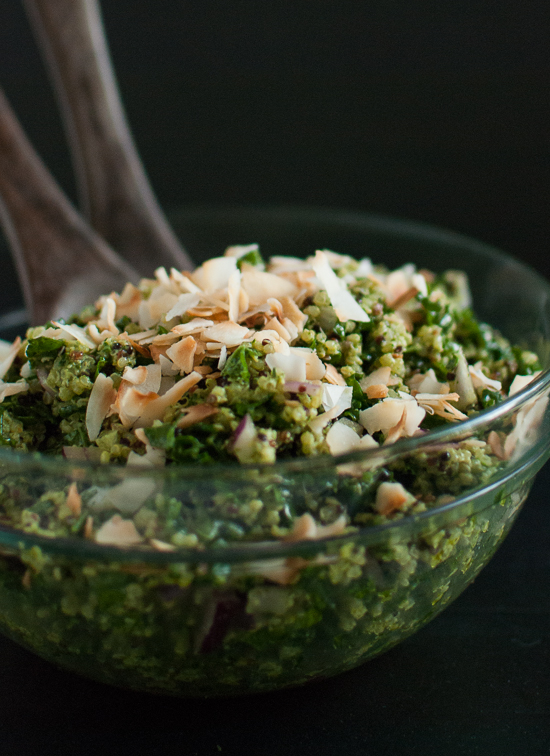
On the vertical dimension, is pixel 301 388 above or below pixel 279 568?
above

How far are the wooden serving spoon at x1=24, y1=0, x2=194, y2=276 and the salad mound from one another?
0.62 meters

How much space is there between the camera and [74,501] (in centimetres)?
82

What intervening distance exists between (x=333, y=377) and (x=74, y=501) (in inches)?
14.9

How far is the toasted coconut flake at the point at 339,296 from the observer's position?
112 cm

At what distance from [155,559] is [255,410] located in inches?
8.7

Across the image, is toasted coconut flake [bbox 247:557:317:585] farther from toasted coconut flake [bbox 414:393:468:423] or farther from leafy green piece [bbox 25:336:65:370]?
leafy green piece [bbox 25:336:65:370]

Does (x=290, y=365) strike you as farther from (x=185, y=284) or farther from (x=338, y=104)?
(x=338, y=104)

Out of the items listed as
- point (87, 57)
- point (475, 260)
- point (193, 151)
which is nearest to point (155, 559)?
point (475, 260)

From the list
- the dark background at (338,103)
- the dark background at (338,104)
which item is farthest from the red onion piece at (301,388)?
the dark background at (338,103)

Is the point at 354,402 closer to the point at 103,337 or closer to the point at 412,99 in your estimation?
the point at 103,337

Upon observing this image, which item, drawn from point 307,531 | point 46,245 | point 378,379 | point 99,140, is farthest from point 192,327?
point 99,140

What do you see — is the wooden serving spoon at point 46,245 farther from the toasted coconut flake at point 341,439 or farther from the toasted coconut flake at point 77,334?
the toasted coconut flake at point 341,439

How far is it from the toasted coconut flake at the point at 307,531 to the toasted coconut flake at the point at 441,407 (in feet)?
0.88

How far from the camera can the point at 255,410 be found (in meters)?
0.92
